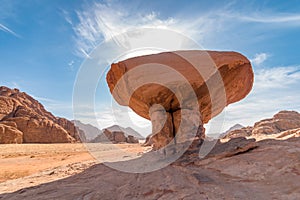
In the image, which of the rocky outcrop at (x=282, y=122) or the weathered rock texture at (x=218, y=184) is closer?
the weathered rock texture at (x=218, y=184)

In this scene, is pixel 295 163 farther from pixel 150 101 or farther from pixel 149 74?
pixel 150 101

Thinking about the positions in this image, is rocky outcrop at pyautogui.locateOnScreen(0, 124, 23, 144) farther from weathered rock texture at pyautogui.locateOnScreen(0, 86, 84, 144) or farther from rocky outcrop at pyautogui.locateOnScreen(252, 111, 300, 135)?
rocky outcrop at pyautogui.locateOnScreen(252, 111, 300, 135)

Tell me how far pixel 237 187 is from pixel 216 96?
22.7ft

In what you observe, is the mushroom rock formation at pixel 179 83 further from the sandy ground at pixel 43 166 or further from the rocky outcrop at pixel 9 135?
the rocky outcrop at pixel 9 135

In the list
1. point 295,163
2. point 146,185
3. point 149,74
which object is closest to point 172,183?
point 146,185

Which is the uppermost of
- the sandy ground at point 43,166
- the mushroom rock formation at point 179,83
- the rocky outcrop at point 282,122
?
the rocky outcrop at point 282,122

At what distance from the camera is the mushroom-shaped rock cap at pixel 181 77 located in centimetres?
802

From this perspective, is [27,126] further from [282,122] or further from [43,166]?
[282,122]

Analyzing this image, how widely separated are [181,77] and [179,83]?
1.06 feet

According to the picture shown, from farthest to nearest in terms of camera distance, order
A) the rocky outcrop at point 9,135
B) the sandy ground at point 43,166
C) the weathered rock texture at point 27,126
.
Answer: the weathered rock texture at point 27,126 < the rocky outcrop at point 9,135 < the sandy ground at point 43,166

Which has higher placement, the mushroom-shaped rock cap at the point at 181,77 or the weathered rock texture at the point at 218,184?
the mushroom-shaped rock cap at the point at 181,77

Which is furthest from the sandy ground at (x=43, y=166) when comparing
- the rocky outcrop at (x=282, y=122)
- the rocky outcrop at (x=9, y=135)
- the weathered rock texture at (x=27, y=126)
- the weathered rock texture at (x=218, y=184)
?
the weathered rock texture at (x=27, y=126)

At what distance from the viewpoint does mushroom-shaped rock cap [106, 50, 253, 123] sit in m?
8.02

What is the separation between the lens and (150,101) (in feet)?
30.5
